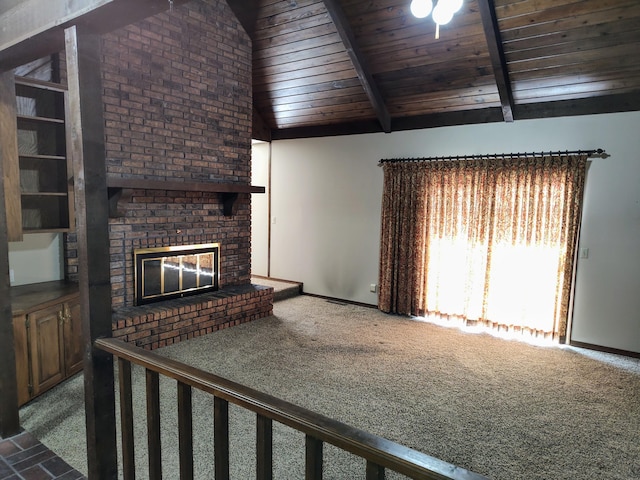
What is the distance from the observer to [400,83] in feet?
16.3

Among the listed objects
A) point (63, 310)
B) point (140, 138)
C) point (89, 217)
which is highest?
point (140, 138)

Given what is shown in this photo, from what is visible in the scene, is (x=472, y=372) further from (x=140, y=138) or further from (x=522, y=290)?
(x=140, y=138)

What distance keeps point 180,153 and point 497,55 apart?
11.3 ft

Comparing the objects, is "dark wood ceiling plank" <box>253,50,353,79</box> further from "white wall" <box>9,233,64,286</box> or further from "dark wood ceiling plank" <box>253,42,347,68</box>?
"white wall" <box>9,233,64,286</box>

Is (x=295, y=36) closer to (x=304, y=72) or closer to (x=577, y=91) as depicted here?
(x=304, y=72)

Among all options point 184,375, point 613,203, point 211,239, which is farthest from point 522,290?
point 184,375

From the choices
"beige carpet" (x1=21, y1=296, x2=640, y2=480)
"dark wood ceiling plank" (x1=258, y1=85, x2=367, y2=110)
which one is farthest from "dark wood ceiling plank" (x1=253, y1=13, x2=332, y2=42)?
"beige carpet" (x1=21, y1=296, x2=640, y2=480)

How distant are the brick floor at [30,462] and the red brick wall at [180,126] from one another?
1656 millimetres

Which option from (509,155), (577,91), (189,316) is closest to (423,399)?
(189,316)

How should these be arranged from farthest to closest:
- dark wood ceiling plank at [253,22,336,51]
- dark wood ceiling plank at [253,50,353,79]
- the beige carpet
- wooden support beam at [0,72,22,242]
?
dark wood ceiling plank at [253,50,353,79], dark wood ceiling plank at [253,22,336,51], wooden support beam at [0,72,22,242], the beige carpet

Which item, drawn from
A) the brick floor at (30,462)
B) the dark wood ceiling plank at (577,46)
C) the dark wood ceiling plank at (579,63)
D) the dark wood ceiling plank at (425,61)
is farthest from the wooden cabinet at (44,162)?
the dark wood ceiling plank at (579,63)

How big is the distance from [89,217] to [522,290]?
15.1ft

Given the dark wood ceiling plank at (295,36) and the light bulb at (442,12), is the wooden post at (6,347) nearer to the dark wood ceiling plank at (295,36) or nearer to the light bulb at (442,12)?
the light bulb at (442,12)

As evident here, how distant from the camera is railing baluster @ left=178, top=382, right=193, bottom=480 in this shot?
157 cm
